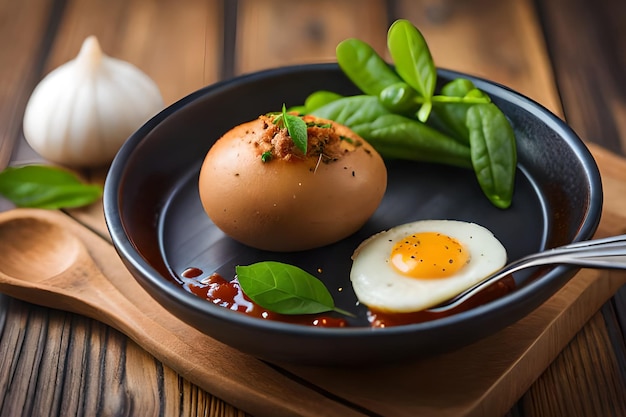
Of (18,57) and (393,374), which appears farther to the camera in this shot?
(18,57)

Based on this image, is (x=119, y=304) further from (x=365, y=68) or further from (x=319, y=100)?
(x=365, y=68)

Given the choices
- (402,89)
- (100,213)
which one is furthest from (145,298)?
(402,89)

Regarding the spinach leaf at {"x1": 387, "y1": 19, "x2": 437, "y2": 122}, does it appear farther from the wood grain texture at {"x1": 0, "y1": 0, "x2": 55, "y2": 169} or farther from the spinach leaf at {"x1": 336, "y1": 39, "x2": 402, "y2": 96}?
the wood grain texture at {"x1": 0, "y1": 0, "x2": 55, "y2": 169}

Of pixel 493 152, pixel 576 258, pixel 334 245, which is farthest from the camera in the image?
pixel 493 152

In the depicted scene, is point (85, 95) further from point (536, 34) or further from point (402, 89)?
point (536, 34)

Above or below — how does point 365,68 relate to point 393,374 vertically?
above

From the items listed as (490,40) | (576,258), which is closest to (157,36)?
(490,40)

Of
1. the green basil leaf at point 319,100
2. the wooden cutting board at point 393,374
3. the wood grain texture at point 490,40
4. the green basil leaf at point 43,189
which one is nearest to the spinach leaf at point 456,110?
the green basil leaf at point 319,100
